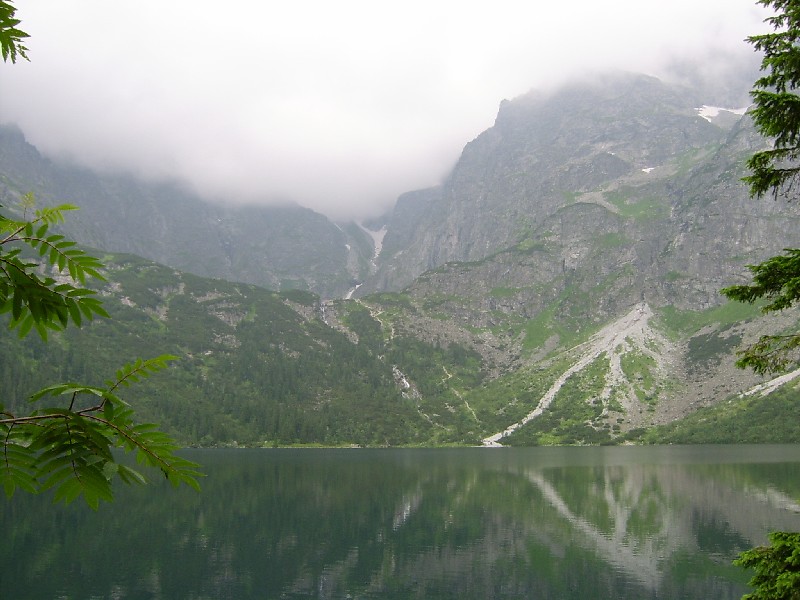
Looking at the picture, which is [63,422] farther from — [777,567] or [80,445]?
[777,567]

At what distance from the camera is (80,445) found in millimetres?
3965

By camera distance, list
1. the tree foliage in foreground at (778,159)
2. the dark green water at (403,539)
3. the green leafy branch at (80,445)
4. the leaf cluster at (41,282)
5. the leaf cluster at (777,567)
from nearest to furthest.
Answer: the green leafy branch at (80,445) < the leaf cluster at (41,282) < the leaf cluster at (777,567) < the tree foliage in foreground at (778,159) < the dark green water at (403,539)

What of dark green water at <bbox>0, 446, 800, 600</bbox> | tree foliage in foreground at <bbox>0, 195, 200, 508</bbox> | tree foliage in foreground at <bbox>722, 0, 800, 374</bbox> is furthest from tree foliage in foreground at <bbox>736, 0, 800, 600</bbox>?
dark green water at <bbox>0, 446, 800, 600</bbox>

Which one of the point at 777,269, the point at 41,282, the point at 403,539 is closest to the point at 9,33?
the point at 41,282

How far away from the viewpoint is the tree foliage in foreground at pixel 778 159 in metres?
14.4

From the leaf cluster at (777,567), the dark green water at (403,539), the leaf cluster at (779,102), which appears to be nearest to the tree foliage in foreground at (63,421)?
the leaf cluster at (777,567)

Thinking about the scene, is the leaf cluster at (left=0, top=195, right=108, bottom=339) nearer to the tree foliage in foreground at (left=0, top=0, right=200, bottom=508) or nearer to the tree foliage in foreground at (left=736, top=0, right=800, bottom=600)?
the tree foliage in foreground at (left=0, top=0, right=200, bottom=508)

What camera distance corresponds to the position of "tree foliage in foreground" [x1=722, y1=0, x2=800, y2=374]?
14.4m

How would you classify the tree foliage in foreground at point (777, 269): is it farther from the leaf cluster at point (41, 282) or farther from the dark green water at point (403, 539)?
the dark green water at point (403, 539)

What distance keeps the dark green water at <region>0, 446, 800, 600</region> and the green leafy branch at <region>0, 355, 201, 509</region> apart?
52.8 meters

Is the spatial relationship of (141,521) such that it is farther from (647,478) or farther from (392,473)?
(647,478)

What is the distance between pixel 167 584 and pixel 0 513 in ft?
154

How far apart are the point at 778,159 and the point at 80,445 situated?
57.5 feet

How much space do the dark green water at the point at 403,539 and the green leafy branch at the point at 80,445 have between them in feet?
173
